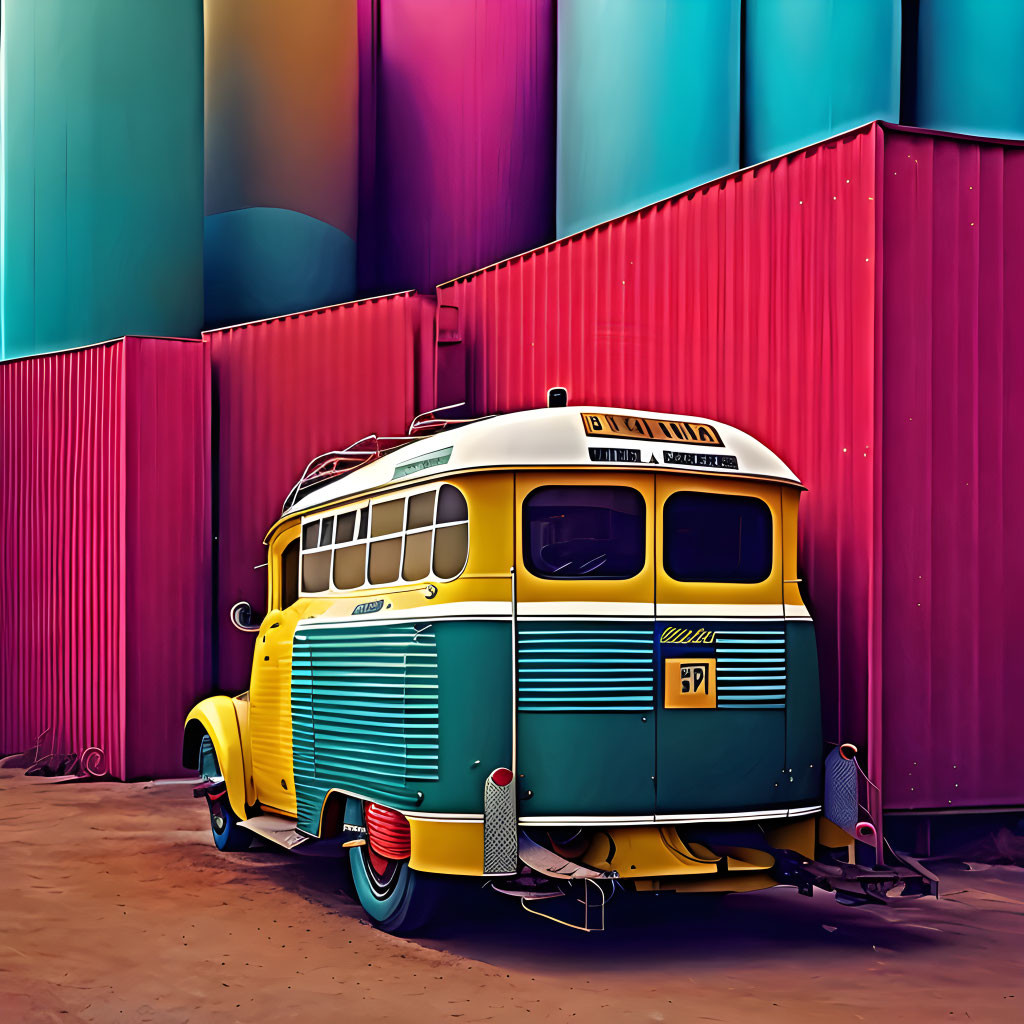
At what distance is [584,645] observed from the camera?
6383 mm

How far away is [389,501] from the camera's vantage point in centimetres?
723

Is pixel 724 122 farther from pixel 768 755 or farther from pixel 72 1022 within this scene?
pixel 72 1022

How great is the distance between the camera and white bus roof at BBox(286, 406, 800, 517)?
645cm

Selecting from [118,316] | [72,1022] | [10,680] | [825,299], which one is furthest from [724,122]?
[72,1022]

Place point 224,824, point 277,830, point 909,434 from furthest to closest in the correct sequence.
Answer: point 224,824 → point 909,434 → point 277,830

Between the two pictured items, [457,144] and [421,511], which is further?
[457,144]

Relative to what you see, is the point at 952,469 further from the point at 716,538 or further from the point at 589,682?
the point at 589,682

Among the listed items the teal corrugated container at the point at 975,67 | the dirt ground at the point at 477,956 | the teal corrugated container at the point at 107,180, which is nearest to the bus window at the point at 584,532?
the dirt ground at the point at 477,956

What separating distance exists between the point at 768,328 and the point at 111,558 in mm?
7686

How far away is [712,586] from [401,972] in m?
2.55

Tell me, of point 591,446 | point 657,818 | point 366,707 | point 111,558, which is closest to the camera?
point 657,818

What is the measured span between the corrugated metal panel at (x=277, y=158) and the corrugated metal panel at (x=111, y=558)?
3.59 meters

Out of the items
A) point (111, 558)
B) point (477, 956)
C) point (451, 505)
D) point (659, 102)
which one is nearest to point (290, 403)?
point (111, 558)

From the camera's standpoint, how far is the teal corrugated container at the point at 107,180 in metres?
15.4
